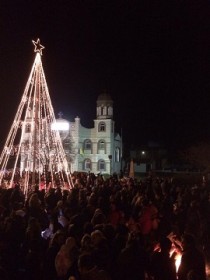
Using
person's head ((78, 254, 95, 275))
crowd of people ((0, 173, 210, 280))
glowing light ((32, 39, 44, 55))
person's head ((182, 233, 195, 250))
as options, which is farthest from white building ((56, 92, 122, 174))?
person's head ((78, 254, 95, 275))

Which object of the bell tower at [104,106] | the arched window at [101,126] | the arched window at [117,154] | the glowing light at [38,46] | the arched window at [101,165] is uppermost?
the bell tower at [104,106]

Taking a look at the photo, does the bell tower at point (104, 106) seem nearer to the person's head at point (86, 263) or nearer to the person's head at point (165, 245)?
the person's head at point (165, 245)

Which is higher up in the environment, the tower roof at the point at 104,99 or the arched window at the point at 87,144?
the tower roof at the point at 104,99

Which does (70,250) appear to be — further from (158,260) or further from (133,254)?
(158,260)

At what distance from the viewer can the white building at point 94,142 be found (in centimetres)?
5978

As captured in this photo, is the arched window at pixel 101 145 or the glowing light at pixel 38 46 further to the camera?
the arched window at pixel 101 145

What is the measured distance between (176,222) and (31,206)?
14.5 feet

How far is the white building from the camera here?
59781 millimetres

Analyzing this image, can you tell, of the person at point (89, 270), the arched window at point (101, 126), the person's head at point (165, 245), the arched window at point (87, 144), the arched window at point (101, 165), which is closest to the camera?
the person at point (89, 270)

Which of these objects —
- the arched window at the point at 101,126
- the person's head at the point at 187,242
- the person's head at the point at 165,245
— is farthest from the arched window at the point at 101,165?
the person's head at the point at 187,242

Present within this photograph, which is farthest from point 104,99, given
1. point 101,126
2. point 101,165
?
point 101,165

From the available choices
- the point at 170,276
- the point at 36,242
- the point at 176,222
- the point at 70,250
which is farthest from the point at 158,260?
the point at 176,222

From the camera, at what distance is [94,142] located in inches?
2389

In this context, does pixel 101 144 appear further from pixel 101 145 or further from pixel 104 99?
pixel 104 99
